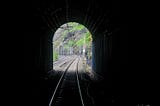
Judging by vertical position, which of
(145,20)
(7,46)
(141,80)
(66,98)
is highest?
(145,20)

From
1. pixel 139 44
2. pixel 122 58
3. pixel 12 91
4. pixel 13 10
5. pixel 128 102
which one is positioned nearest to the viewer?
pixel 139 44

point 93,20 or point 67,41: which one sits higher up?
point 67,41

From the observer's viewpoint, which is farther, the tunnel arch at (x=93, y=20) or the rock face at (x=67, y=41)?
the rock face at (x=67, y=41)

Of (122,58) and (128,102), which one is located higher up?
(122,58)

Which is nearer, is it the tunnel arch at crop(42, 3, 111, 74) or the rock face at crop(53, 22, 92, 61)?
the tunnel arch at crop(42, 3, 111, 74)

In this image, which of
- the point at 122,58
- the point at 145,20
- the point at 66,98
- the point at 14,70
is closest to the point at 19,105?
the point at 14,70

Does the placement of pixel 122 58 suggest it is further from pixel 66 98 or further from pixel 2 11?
pixel 2 11

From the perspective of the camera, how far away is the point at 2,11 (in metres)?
10.4

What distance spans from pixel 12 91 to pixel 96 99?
372 centimetres

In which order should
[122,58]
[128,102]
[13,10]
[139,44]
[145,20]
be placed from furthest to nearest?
[122,58] < [13,10] < [128,102] < [139,44] < [145,20]

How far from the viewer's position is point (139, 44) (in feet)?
31.7

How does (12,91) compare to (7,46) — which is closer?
(7,46)

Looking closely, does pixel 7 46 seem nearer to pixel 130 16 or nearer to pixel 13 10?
pixel 13 10

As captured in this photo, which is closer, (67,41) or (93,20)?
(93,20)
